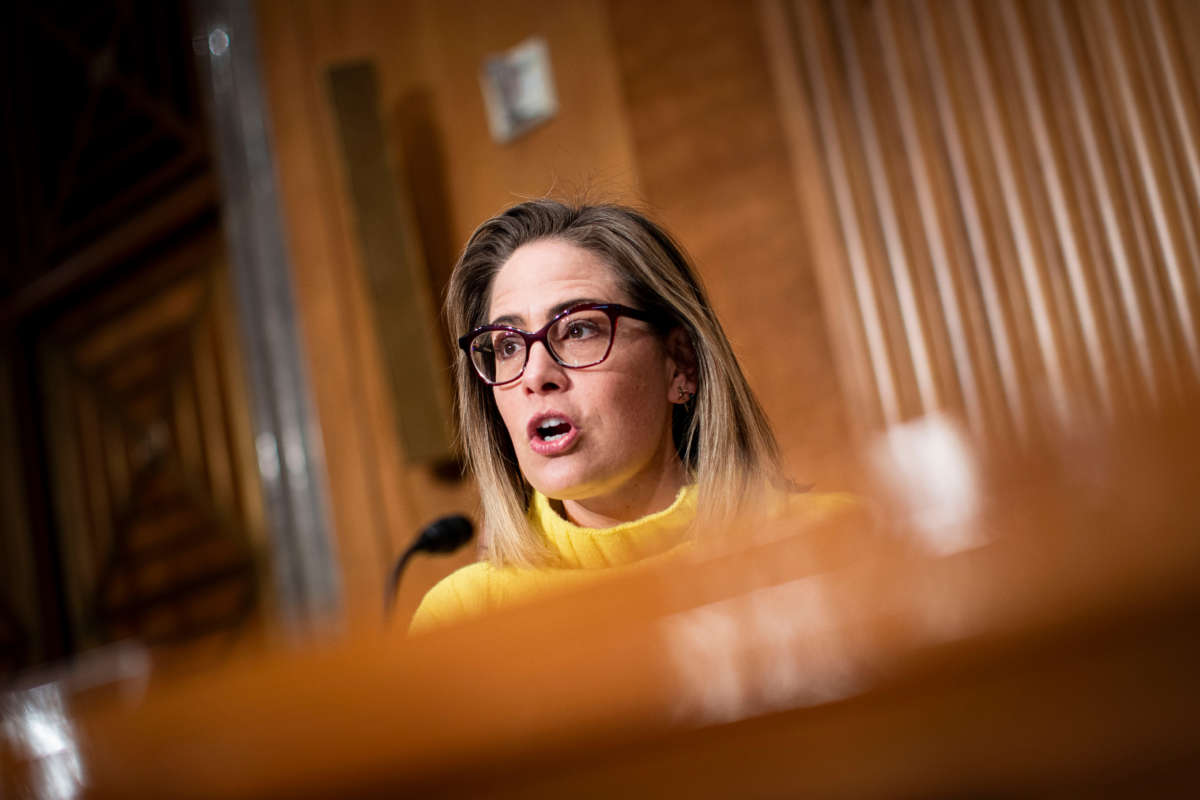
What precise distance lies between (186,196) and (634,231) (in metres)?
2.22

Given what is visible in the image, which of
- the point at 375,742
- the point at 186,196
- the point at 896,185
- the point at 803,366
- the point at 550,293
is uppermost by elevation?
the point at 186,196

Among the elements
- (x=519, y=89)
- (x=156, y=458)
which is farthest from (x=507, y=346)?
(x=156, y=458)

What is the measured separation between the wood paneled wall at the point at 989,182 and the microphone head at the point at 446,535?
91 centimetres

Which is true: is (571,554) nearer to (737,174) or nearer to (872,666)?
(872,666)

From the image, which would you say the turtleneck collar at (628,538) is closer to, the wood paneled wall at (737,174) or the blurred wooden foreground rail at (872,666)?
the blurred wooden foreground rail at (872,666)

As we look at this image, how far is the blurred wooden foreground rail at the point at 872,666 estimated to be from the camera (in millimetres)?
131

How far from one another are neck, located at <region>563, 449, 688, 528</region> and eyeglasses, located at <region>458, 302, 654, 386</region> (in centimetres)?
6

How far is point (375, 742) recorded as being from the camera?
17 centimetres

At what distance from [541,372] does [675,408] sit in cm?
6

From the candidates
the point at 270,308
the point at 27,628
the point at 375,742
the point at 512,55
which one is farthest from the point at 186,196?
the point at 375,742

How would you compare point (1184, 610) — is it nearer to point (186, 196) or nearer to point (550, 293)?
point (550, 293)

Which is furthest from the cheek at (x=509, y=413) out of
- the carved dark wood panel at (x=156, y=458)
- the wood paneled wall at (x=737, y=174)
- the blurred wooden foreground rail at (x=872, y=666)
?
the carved dark wood panel at (x=156, y=458)

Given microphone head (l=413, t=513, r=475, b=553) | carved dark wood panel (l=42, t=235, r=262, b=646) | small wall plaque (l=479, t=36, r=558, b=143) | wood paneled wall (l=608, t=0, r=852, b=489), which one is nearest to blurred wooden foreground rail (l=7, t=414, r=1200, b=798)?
microphone head (l=413, t=513, r=475, b=553)

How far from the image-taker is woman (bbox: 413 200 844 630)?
18.3 inches
